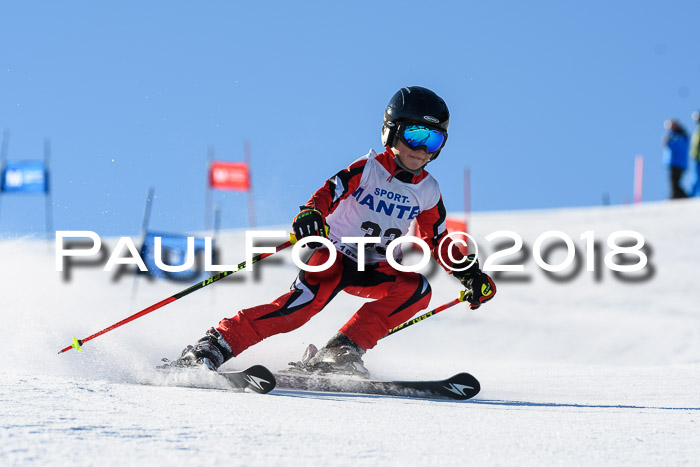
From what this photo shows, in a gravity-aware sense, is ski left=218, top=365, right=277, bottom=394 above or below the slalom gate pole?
below

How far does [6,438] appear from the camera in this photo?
5.98ft

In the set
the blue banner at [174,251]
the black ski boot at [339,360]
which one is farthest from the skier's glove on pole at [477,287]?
the blue banner at [174,251]

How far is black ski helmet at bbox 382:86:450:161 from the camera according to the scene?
3906mm

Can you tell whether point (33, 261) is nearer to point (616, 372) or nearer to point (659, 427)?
point (616, 372)

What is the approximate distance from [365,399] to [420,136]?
4.58 ft

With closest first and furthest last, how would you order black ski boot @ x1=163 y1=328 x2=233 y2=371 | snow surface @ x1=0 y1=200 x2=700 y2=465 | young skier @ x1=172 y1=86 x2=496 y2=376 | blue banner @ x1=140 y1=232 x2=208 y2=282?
snow surface @ x1=0 y1=200 x2=700 y2=465 → black ski boot @ x1=163 y1=328 x2=233 y2=371 → young skier @ x1=172 y1=86 x2=496 y2=376 → blue banner @ x1=140 y1=232 x2=208 y2=282

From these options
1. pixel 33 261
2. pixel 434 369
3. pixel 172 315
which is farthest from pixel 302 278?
pixel 33 261

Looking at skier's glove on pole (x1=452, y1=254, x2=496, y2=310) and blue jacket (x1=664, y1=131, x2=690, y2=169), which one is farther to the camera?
blue jacket (x1=664, y1=131, x2=690, y2=169)

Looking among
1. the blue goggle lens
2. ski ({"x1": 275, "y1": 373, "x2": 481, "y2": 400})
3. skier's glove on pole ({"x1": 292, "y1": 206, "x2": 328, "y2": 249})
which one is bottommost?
ski ({"x1": 275, "y1": 373, "x2": 481, "y2": 400})

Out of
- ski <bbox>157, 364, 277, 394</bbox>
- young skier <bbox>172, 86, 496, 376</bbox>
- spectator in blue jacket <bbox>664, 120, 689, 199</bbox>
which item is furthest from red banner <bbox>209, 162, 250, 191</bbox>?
ski <bbox>157, 364, 277, 394</bbox>

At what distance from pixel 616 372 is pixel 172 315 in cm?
474

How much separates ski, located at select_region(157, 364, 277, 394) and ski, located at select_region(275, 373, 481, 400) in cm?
47

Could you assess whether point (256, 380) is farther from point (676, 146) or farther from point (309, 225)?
point (676, 146)

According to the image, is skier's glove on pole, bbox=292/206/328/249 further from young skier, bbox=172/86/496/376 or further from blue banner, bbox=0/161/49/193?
blue banner, bbox=0/161/49/193
